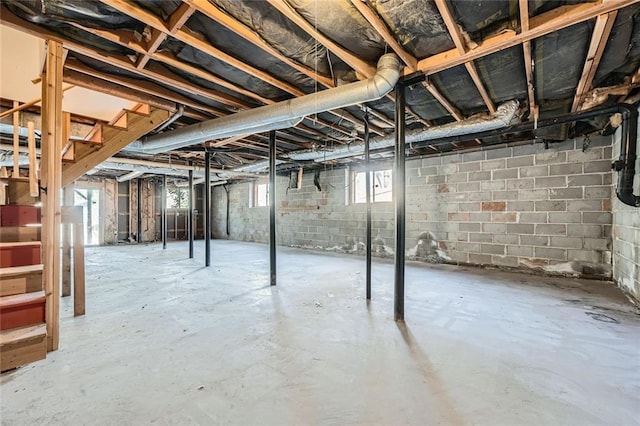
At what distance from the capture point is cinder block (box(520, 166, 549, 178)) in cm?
433

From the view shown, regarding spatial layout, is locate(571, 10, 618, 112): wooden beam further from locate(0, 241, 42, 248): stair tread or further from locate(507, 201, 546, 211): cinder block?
locate(0, 241, 42, 248): stair tread

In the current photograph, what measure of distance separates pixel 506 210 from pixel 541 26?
3.45 m

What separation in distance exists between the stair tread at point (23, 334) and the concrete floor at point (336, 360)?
18 centimetres

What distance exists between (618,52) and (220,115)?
12.4 ft

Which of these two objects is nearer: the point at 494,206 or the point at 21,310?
the point at 21,310

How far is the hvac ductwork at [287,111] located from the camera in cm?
221

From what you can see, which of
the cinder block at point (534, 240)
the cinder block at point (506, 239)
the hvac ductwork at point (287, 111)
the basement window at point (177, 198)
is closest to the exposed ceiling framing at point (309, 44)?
the hvac ductwork at point (287, 111)

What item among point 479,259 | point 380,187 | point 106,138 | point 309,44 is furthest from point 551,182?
point 106,138

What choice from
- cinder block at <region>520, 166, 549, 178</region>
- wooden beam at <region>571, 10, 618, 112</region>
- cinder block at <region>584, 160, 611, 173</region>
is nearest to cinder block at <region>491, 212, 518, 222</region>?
cinder block at <region>520, 166, 549, 178</region>

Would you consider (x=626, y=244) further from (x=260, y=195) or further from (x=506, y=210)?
(x=260, y=195)

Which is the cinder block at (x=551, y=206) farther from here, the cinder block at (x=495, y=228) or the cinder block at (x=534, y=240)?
the cinder block at (x=495, y=228)

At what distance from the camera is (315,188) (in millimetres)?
7453

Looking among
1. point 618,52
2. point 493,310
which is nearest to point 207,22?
point 618,52

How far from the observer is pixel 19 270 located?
1.95 metres
